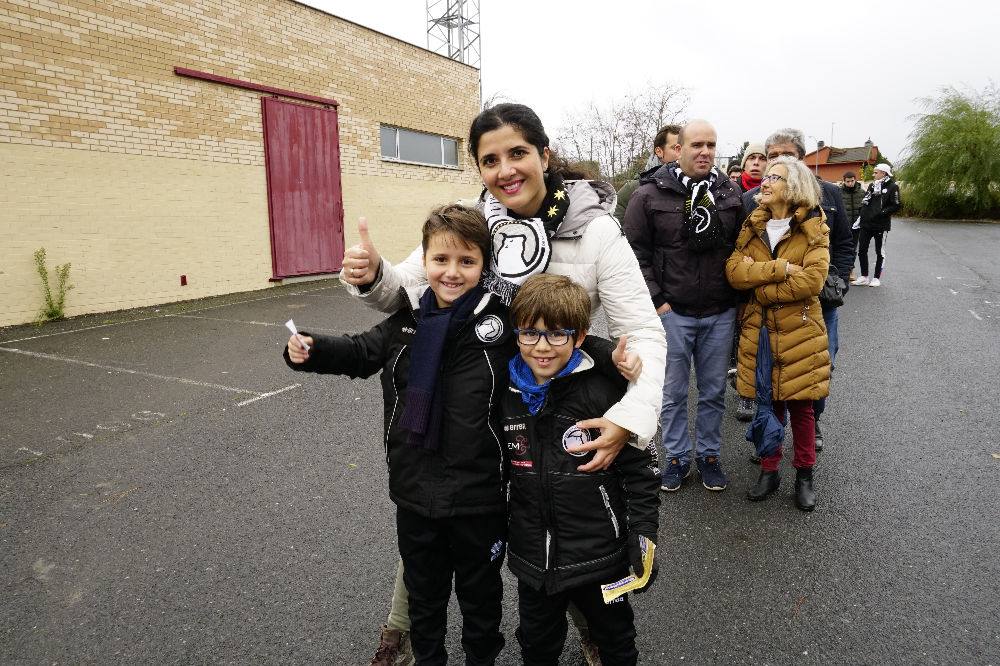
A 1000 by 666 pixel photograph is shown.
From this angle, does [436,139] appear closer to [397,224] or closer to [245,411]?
[397,224]

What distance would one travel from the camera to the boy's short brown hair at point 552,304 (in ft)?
6.10

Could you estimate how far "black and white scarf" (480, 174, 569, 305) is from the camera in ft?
6.40

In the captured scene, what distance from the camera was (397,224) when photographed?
15.2 m

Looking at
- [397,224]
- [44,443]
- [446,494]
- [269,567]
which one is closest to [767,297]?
[446,494]

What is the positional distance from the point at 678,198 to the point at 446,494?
2343mm

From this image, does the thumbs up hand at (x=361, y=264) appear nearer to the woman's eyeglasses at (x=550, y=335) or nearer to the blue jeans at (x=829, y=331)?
the woman's eyeglasses at (x=550, y=335)

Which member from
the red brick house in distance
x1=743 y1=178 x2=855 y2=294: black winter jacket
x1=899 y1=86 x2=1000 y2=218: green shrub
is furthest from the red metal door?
the red brick house in distance

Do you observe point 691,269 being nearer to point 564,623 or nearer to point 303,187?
point 564,623

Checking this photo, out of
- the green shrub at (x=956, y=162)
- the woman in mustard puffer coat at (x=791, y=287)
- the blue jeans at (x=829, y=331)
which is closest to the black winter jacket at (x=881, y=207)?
the blue jeans at (x=829, y=331)

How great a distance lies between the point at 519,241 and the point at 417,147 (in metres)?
14.7

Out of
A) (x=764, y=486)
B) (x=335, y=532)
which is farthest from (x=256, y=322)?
(x=764, y=486)

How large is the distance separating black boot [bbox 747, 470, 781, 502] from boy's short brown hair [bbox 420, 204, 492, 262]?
2.57m

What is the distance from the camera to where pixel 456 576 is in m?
2.10

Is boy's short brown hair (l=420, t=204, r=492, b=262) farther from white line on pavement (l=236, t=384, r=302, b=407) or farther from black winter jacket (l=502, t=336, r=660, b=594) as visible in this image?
white line on pavement (l=236, t=384, r=302, b=407)
